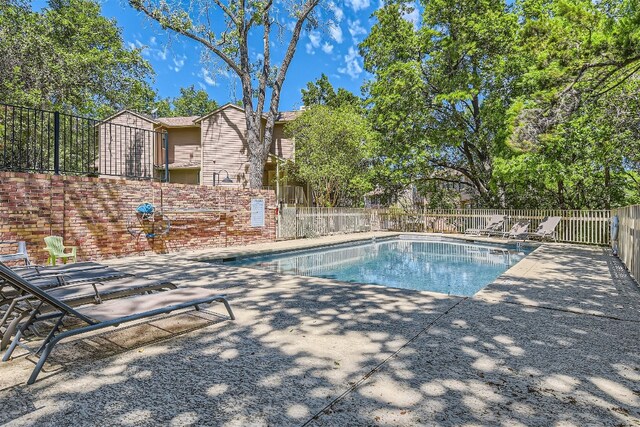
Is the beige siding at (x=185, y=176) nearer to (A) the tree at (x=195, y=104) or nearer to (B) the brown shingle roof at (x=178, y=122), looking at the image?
(B) the brown shingle roof at (x=178, y=122)

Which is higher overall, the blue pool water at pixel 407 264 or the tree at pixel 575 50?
the tree at pixel 575 50

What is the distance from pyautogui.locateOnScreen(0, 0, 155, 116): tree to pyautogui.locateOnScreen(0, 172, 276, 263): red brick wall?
12507mm

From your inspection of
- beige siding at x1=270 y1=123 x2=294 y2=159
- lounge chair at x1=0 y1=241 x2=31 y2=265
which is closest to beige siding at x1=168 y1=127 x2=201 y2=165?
beige siding at x1=270 y1=123 x2=294 y2=159

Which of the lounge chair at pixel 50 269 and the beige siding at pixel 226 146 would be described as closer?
the lounge chair at pixel 50 269

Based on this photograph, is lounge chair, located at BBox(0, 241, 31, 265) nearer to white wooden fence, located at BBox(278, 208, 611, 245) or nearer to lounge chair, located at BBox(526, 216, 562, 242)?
white wooden fence, located at BBox(278, 208, 611, 245)

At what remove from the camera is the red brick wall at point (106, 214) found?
7070 mm

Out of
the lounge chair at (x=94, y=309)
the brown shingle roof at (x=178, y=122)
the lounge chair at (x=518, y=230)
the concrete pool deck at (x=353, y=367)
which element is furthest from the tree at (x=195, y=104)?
the concrete pool deck at (x=353, y=367)

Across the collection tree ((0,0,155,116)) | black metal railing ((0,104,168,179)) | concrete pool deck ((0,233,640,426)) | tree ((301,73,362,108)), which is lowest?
concrete pool deck ((0,233,640,426))

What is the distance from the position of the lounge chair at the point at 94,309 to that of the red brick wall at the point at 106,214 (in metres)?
5.10

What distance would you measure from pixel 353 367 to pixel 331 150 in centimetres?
1633

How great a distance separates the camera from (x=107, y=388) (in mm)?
2432

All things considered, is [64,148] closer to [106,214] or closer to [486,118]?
[106,214]

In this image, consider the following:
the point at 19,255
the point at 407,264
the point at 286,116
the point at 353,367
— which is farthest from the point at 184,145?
the point at 353,367

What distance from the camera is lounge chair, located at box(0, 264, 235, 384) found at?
2519 mm
